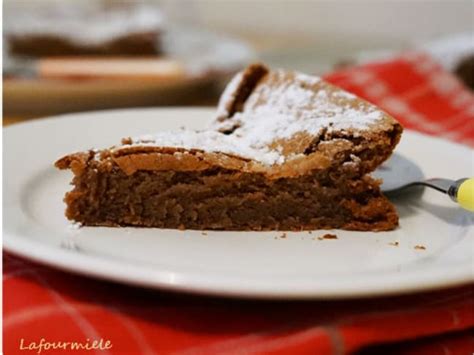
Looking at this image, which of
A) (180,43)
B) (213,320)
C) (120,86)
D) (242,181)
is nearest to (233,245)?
(242,181)

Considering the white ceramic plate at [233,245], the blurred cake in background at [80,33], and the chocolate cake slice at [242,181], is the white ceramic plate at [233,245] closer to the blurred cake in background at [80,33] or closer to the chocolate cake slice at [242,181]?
the chocolate cake slice at [242,181]

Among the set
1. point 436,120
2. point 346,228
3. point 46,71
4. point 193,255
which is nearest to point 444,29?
point 436,120

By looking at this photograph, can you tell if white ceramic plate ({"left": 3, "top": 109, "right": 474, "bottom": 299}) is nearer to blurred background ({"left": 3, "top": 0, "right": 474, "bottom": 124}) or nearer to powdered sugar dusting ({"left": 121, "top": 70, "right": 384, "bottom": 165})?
powdered sugar dusting ({"left": 121, "top": 70, "right": 384, "bottom": 165})

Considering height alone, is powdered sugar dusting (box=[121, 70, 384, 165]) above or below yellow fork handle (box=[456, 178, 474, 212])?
above

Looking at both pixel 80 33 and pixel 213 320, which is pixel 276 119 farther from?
pixel 80 33

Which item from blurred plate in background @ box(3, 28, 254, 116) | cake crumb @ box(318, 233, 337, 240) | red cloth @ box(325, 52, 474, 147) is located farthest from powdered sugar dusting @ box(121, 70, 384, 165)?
blurred plate in background @ box(3, 28, 254, 116)

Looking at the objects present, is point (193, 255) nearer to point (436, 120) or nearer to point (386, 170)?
point (386, 170)

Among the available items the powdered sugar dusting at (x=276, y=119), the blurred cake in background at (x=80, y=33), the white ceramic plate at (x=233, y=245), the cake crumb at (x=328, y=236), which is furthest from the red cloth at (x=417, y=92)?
the blurred cake in background at (x=80, y=33)
